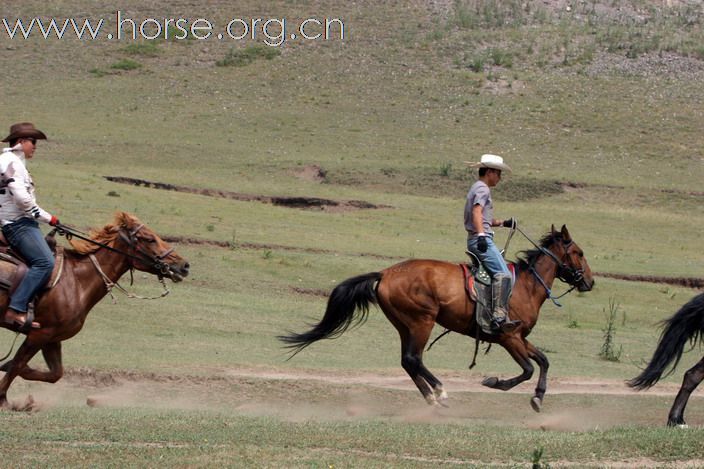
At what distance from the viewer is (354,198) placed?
3688 cm

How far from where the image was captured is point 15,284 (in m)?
12.2

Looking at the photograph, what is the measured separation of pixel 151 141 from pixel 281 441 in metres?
35.2

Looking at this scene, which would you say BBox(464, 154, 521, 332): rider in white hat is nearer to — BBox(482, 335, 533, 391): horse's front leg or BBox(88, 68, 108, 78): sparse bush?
BBox(482, 335, 533, 391): horse's front leg

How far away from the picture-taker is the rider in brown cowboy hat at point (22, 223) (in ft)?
39.4

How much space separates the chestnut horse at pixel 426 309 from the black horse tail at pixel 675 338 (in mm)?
1169

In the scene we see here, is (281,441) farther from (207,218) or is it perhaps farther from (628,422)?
(207,218)

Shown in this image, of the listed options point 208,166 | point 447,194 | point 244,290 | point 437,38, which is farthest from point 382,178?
point 437,38

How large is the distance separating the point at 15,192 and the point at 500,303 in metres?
5.50

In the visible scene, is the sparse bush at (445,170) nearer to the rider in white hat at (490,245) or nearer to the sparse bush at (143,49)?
the sparse bush at (143,49)

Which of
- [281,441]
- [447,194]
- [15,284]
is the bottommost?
[447,194]

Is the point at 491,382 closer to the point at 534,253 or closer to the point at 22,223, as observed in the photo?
the point at 534,253

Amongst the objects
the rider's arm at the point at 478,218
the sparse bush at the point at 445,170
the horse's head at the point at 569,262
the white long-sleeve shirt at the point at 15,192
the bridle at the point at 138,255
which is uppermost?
the white long-sleeve shirt at the point at 15,192

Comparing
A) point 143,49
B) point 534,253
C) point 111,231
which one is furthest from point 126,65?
point 111,231

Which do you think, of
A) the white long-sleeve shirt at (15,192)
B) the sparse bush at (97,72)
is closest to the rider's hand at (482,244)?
the white long-sleeve shirt at (15,192)
